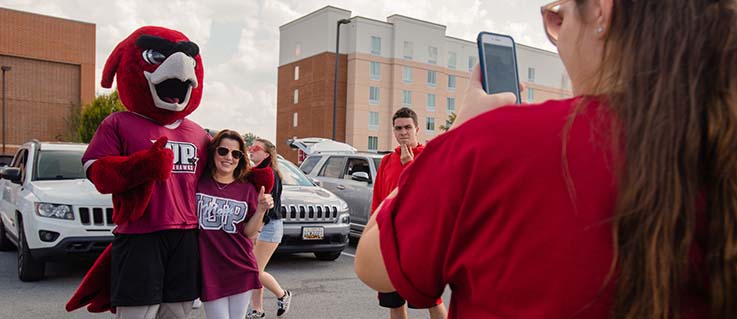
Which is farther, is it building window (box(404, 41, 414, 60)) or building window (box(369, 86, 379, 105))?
Answer: building window (box(404, 41, 414, 60))

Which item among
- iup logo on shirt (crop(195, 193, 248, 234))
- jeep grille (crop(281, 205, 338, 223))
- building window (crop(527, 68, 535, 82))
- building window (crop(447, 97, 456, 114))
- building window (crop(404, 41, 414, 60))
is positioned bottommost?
jeep grille (crop(281, 205, 338, 223))

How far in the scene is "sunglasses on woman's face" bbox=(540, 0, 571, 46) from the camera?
110 cm

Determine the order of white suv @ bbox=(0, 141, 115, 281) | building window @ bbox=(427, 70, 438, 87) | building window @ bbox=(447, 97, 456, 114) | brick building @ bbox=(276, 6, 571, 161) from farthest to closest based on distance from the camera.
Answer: building window @ bbox=(447, 97, 456, 114), building window @ bbox=(427, 70, 438, 87), brick building @ bbox=(276, 6, 571, 161), white suv @ bbox=(0, 141, 115, 281)

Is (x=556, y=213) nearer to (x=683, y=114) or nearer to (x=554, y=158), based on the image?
(x=554, y=158)

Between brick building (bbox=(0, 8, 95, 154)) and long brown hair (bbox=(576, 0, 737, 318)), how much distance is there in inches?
1632

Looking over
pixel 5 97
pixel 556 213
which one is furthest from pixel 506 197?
pixel 5 97

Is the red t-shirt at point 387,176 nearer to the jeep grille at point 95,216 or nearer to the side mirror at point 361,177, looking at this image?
the jeep grille at point 95,216

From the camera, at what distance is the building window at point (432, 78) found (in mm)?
47906

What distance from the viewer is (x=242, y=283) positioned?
11.6ft

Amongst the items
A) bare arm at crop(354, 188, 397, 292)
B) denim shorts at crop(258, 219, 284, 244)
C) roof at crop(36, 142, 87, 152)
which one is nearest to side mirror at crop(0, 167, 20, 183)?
roof at crop(36, 142, 87, 152)

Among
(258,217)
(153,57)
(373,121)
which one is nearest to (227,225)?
(258,217)

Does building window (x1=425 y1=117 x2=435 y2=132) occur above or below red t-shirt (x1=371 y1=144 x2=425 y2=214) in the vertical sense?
above

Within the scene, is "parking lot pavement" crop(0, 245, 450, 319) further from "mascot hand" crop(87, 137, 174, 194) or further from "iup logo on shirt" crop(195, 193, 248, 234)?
"mascot hand" crop(87, 137, 174, 194)

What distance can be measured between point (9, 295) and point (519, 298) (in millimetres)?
6415
